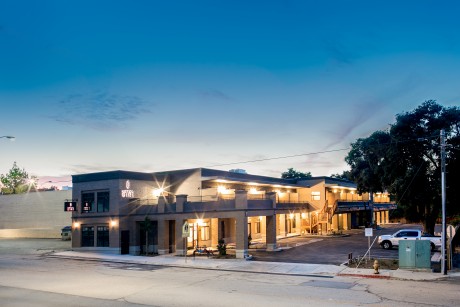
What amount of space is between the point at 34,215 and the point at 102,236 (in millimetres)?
27847

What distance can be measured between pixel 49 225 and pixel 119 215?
89.5 ft

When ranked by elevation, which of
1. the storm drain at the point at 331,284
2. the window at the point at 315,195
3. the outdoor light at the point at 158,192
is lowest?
the storm drain at the point at 331,284

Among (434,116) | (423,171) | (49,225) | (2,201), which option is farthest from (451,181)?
(2,201)

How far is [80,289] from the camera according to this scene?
69.1ft

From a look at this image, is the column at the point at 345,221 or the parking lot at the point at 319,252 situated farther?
the column at the point at 345,221

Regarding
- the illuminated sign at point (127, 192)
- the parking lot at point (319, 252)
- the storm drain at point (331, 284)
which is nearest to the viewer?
the storm drain at point (331, 284)

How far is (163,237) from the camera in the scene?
129 feet

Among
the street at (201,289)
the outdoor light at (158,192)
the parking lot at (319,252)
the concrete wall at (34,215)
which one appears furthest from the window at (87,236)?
the concrete wall at (34,215)

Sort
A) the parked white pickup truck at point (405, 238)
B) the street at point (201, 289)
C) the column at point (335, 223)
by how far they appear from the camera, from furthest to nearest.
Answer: the column at point (335, 223) → the parked white pickup truck at point (405, 238) → the street at point (201, 289)

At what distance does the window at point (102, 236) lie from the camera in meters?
42.1

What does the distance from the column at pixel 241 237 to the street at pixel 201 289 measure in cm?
604

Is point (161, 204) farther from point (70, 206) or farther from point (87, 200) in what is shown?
point (70, 206)

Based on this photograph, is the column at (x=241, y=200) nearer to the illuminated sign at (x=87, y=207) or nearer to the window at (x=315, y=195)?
the illuminated sign at (x=87, y=207)

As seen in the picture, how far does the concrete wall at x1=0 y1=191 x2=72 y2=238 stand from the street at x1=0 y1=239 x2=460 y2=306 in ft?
112
